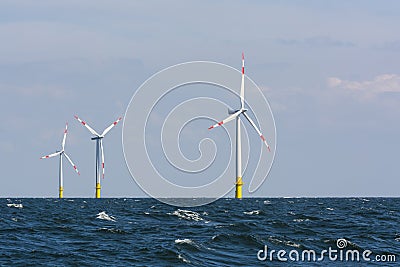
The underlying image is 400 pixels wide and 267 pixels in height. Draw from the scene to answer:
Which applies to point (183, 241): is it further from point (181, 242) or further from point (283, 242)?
point (283, 242)

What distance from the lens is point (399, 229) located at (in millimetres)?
66438

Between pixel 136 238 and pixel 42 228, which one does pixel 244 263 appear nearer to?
pixel 136 238

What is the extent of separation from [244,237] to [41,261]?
1730cm

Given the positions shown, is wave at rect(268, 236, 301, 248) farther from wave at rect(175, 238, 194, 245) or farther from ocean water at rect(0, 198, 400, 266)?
wave at rect(175, 238, 194, 245)

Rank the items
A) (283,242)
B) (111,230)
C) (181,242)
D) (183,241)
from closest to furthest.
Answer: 1. (181,242)
2. (183,241)
3. (283,242)
4. (111,230)

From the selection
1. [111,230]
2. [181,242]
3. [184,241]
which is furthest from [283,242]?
[111,230]

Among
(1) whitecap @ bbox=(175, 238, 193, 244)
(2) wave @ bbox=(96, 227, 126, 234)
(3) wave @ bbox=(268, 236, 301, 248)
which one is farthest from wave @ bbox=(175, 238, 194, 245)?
(2) wave @ bbox=(96, 227, 126, 234)

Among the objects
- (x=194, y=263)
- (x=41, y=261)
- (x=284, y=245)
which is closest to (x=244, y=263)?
(x=194, y=263)

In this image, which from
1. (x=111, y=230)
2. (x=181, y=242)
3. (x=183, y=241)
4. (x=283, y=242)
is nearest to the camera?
(x=181, y=242)

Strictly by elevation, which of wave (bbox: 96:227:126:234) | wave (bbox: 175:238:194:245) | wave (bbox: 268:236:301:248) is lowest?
wave (bbox: 268:236:301:248)

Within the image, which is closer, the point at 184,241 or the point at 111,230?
the point at 184,241

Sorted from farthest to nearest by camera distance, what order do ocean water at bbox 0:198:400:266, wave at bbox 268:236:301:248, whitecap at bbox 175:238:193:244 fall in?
wave at bbox 268:236:301:248
whitecap at bbox 175:238:193:244
ocean water at bbox 0:198:400:266

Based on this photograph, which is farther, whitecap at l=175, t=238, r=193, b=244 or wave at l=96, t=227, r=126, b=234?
wave at l=96, t=227, r=126, b=234

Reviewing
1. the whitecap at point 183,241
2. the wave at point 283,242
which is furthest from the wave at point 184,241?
the wave at point 283,242
